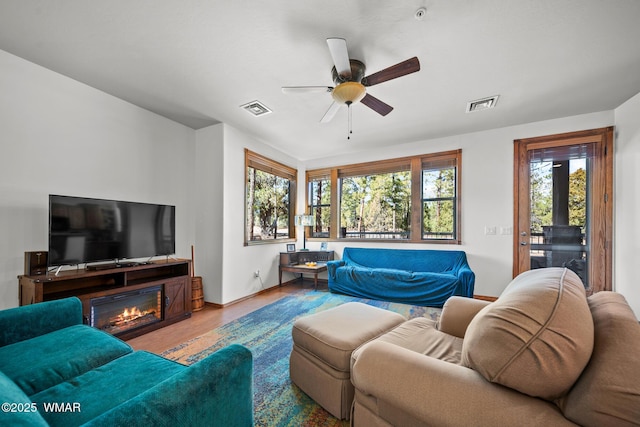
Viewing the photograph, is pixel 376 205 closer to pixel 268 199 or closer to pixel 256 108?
pixel 268 199

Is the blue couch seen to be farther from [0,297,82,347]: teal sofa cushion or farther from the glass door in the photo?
[0,297,82,347]: teal sofa cushion

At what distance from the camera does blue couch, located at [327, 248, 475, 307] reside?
3.53 metres

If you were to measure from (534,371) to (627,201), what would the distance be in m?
3.83

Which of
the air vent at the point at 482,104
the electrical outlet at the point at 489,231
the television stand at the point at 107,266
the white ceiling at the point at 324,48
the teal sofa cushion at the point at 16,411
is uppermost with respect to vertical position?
the white ceiling at the point at 324,48

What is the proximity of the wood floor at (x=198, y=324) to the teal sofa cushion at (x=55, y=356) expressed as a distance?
1.01 meters

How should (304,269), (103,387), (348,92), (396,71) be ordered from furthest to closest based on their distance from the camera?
(304,269) → (348,92) → (396,71) → (103,387)

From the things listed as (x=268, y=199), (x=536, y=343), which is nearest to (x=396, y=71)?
(x=536, y=343)

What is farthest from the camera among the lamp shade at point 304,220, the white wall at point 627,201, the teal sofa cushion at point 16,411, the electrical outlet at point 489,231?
the lamp shade at point 304,220

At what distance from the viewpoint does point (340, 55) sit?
1924 mm

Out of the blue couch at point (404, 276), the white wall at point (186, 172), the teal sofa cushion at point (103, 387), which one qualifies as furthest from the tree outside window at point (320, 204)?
the teal sofa cushion at point (103, 387)

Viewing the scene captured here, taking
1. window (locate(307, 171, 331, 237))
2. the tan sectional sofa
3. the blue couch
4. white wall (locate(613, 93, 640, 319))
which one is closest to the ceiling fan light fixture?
the tan sectional sofa

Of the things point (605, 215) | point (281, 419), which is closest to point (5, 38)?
point (281, 419)

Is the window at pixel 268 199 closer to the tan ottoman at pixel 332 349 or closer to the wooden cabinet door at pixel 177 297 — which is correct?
the wooden cabinet door at pixel 177 297

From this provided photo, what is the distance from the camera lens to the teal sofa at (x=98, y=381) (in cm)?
71
